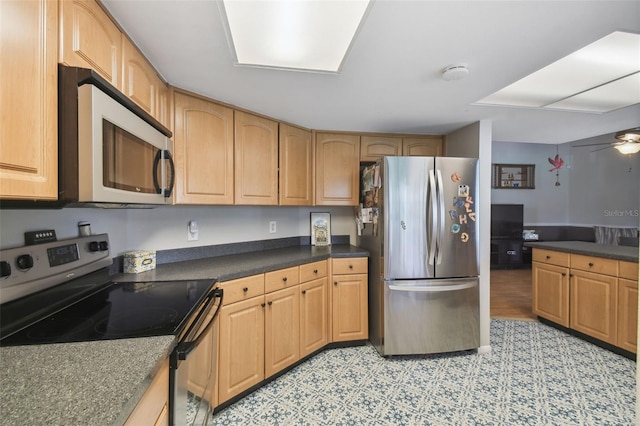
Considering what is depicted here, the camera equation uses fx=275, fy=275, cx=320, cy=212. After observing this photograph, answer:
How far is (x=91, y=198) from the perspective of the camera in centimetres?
83

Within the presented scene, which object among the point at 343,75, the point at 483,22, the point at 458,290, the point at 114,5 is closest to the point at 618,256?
the point at 458,290

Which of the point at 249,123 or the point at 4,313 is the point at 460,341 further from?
the point at 4,313

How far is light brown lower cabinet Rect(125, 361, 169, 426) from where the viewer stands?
713mm

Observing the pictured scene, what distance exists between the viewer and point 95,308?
117 centimetres

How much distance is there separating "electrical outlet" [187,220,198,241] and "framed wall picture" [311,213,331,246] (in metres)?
1.16

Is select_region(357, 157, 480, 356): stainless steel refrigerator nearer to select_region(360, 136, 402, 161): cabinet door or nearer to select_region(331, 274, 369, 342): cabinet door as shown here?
select_region(331, 274, 369, 342): cabinet door

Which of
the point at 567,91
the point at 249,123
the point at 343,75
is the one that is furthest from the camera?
the point at 249,123

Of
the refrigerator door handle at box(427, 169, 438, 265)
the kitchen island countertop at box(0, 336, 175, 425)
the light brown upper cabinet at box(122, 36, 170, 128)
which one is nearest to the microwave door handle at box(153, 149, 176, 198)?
the light brown upper cabinet at box(122, 36, 170, 128)

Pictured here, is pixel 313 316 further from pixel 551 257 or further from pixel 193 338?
pixel 551 257

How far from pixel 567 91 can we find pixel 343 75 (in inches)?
63.4

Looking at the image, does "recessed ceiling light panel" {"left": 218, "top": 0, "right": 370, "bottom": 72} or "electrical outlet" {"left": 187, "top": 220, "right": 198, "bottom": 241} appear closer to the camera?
"recessed ceiling light panel" {"left": 218, "top": 0, "right": 370, "bottom": 72}

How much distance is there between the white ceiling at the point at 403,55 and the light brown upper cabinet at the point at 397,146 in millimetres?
410

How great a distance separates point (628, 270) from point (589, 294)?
1.33 feet

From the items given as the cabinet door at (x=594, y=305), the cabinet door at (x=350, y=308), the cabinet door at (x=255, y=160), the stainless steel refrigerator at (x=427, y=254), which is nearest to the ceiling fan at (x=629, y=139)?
the cabinet door at (x=594, y=305)
